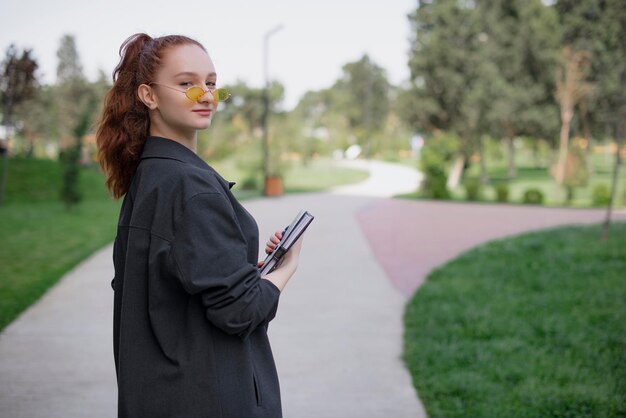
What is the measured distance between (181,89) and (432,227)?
13.0 meters

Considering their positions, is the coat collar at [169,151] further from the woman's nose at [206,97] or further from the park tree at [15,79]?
the park tree at [15,79]

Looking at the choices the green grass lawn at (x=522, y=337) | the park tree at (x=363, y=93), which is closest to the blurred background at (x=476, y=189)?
the green grass lawn at (x=522, y=337)

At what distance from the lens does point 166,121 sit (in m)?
1.57

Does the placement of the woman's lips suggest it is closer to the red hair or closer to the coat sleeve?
the red hair

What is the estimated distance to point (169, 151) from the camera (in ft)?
5.00

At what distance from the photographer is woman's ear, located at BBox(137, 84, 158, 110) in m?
1.55

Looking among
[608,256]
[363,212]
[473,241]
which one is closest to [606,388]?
[608,256]

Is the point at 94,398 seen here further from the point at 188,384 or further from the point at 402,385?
the point at 188,384

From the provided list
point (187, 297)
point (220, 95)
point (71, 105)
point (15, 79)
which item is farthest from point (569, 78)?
point (71, 105)

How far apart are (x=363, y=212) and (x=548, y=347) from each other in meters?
12.5

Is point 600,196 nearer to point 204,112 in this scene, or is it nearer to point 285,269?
point 285,269

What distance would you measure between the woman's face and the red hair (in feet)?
0.07

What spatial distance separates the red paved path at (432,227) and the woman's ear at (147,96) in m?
6.13

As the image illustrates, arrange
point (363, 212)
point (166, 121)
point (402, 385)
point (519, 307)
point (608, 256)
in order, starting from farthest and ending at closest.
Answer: point (363, 212) < point (608, 256) < point (519, 307) < point (402, 385) < point (166, 121)
